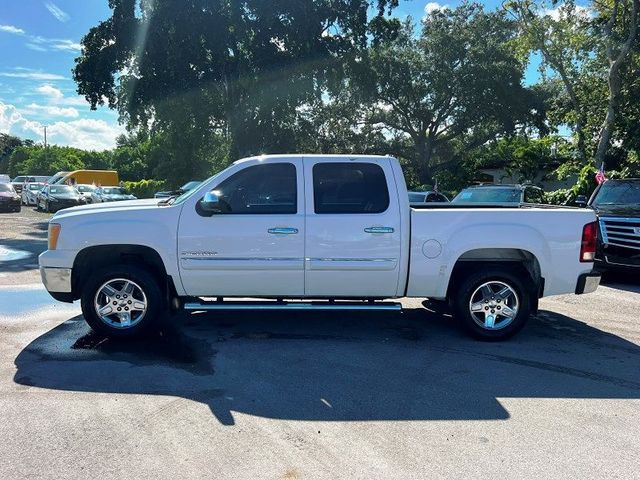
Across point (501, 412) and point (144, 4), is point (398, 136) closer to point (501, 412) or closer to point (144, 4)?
point (144, 4)

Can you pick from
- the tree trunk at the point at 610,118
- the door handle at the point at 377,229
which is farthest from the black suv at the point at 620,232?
the tree trunk at the point at 610,118

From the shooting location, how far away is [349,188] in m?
5.99

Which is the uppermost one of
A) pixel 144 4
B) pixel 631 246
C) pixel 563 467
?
pixel 144 4

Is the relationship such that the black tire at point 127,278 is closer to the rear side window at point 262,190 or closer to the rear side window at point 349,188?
Result: the rear side window at point 262,190

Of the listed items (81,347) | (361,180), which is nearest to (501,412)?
(361,180)

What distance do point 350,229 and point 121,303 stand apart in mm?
2587

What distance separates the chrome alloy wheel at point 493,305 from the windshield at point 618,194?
19.1 feet

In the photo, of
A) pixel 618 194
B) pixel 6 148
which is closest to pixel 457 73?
pixel 618 194

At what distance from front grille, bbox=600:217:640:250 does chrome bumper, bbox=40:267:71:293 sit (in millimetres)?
8734

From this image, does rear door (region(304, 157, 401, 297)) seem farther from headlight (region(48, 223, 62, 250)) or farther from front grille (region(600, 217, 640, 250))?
front grille (region(600, 217, 640, 250))

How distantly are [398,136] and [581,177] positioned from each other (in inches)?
1024

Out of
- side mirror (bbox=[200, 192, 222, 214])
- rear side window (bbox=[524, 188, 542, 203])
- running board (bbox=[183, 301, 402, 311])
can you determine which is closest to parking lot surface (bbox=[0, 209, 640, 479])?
running board (bbox=[183, 301, 402, 311])

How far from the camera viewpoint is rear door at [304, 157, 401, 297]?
5.80 metres

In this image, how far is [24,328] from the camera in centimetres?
640
